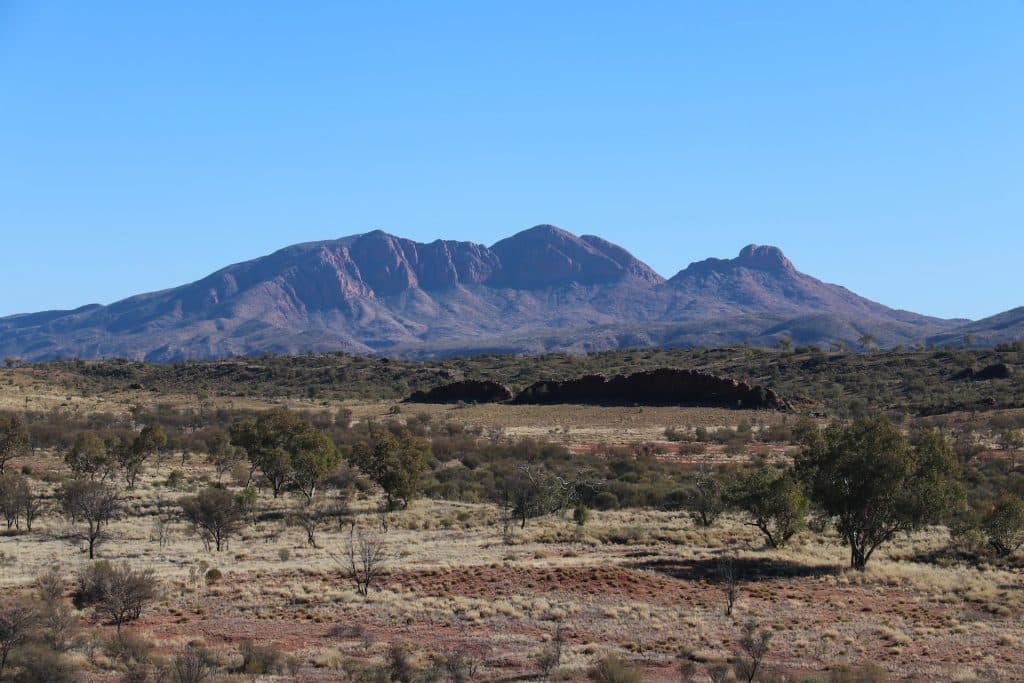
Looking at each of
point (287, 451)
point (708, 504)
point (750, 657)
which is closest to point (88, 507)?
point (287, 451)

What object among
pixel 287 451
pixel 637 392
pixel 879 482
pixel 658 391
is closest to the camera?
pixel 879 482

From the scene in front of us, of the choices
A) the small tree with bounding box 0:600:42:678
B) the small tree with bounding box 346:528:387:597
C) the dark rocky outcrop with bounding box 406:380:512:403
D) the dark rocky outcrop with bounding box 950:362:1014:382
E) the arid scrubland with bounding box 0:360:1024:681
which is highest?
the dark rocky outcrop with bounding box 950:362:1014:382

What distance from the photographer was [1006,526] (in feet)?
115

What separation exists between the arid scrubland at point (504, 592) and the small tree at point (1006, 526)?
1.28ft

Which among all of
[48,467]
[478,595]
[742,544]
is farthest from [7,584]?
[48,467]

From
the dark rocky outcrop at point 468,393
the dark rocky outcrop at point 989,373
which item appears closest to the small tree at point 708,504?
the dark rocky outcrop at point 468,393

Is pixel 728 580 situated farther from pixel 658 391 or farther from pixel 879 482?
pixel 658 391

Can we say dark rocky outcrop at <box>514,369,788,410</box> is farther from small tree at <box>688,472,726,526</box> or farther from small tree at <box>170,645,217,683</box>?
small tree at <box>170,645,217,683</box>

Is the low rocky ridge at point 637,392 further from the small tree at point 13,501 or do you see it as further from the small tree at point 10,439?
the small tree at point 13,501

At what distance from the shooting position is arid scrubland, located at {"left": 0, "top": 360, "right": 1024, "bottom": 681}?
2245 centimetres

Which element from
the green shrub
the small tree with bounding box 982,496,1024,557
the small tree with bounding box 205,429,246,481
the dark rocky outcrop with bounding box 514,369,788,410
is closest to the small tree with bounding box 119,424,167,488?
the small tree with bounding box 205,429,246,481

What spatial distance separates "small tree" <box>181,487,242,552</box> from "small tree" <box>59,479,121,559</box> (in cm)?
313

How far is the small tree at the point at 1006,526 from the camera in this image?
34719mm

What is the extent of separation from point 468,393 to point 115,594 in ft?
273
